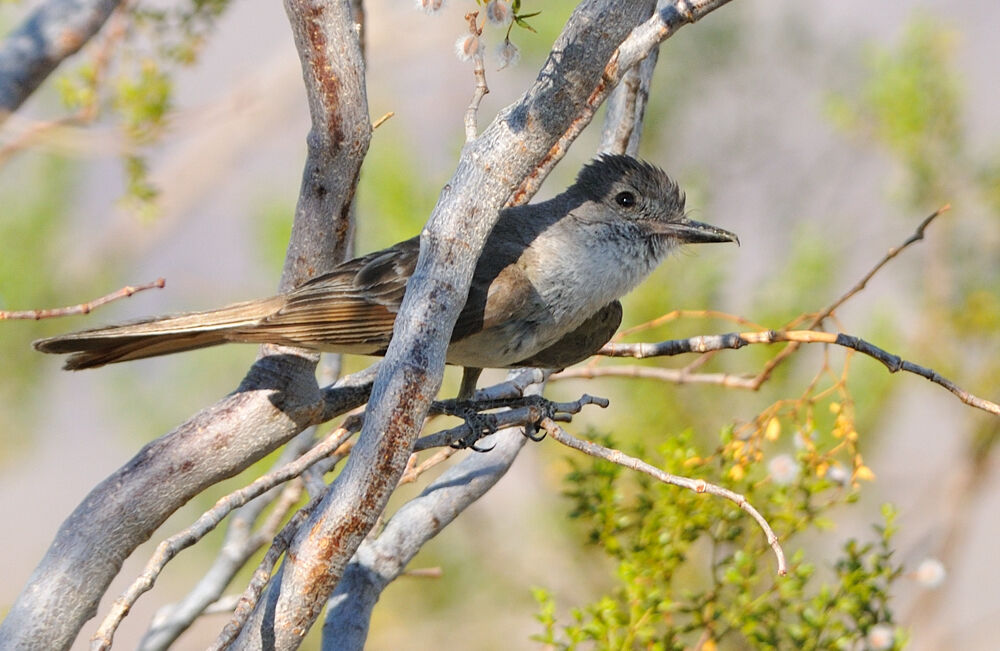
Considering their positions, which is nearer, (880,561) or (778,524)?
(880,561)

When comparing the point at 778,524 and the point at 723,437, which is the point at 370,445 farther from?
the point at 778,524

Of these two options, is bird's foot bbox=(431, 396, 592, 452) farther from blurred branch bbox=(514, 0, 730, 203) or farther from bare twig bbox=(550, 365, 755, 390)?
blurred branch bbox=(514, 0, 730, 203)

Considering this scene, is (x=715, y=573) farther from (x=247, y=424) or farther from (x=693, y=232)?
(x=247, y=424)

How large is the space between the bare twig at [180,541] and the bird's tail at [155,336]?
556 mm

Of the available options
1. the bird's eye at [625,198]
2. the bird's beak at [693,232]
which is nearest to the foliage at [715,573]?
the bird's beak at [693,232]

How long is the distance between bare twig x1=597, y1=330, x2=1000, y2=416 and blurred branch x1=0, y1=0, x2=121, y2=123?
A: 1.91 m

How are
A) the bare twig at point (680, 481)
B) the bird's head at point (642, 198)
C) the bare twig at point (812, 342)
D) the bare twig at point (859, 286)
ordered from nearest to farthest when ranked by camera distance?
the bare twig at point (680, 481)
the bare twig at point (812, 342)
the bare twig at point (859, 286)
the bird's head at point (642, 198)

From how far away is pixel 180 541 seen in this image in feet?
6.10

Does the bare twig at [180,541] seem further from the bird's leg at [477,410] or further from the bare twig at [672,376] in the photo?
the bare twig at [672,376]

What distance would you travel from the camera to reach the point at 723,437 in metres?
2.71

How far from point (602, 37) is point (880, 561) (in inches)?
58.0

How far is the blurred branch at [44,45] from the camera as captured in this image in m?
3.20

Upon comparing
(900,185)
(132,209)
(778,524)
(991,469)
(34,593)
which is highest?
(900,185)

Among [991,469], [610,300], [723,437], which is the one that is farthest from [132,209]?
[991,469]
